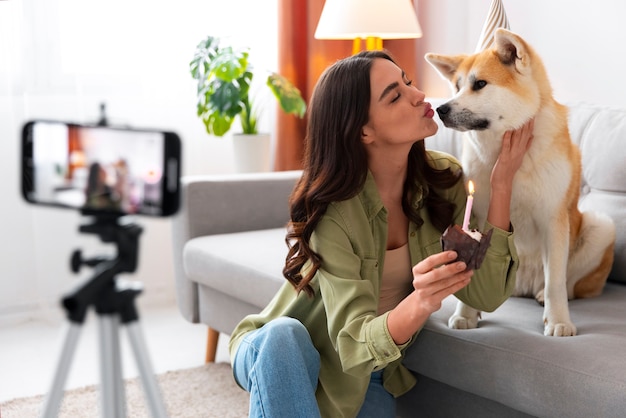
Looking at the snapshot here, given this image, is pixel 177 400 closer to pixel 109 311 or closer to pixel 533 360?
pixel 533 360

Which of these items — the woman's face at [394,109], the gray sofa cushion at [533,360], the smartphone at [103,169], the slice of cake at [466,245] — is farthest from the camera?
the woman's face at [394,109]

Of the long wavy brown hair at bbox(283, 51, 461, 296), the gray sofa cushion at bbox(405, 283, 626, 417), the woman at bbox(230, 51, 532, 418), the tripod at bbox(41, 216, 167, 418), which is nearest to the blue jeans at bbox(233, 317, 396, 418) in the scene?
the woman at bbox(230, 51, 532, 418)

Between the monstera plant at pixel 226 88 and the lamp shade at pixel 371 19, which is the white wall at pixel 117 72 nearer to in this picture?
the monstera plant at pixel 226 88

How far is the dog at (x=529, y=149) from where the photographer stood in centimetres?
163

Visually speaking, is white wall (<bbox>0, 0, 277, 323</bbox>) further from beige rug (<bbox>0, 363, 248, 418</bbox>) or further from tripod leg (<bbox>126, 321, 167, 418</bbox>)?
tripod leg (<bbox>126, 321, 167, 418</bbox>)

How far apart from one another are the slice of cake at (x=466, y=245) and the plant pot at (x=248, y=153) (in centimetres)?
228

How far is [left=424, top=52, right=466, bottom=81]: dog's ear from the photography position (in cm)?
178

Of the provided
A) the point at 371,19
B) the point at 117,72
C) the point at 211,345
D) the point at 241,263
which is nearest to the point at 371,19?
the point at 371,19

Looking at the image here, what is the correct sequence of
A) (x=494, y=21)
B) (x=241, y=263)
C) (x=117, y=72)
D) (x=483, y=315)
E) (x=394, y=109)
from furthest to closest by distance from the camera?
1. (x=117, y=72)
2. (x=494, y=21)
3. (x=241, y=263)
4. (x=483, y=315)
5. (x=394, y=109)

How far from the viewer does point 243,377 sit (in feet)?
5.35

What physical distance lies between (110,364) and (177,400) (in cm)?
177

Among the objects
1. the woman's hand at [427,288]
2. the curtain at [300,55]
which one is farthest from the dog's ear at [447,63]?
the curtain at [300,55]

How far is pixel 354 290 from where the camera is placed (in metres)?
1.49

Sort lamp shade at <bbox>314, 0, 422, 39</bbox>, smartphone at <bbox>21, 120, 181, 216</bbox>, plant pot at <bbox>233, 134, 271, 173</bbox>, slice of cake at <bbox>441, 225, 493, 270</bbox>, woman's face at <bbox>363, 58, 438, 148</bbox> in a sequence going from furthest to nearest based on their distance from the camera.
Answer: plant pot at <bbox>233, 134, 271, 173</bbox> → lamp shade at <bbox>314, 0, 422, 39</bbox> → woman's face at <bbox>363, 58, 438, 148</bbox> → slice of cake at <bbox>441, 225, 493, 270</bbox> → smartphone at <bbox>21, 120, 181, 216</bbox>
